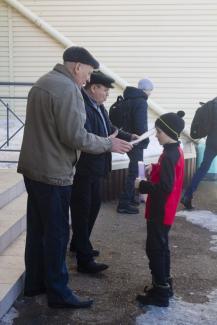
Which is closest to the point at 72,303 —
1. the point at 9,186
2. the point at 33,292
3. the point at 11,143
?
the point at 33,292

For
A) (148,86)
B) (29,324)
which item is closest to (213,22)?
(148,86)

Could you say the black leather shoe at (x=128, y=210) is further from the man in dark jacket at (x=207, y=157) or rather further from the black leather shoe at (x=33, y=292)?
the black leather shoe at (x=33, y=292)

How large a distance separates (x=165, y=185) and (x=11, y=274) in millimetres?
1411

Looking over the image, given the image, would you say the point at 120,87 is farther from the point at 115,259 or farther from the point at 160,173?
the point at 160,173

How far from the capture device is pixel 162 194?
11.6ft

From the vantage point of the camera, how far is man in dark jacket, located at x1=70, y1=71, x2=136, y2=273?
13.3 ft

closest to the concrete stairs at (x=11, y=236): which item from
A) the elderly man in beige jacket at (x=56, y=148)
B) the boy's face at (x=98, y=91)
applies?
the elderly man in beige jacket at (x=56, y=148)

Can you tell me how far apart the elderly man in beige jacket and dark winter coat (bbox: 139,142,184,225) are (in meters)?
0.32

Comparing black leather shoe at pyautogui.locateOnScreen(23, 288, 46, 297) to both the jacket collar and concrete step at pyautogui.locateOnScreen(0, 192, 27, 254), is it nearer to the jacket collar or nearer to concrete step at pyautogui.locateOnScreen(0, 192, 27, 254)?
concrete step at pyautogui.locateOnScreen(0, 192, 27, 254)

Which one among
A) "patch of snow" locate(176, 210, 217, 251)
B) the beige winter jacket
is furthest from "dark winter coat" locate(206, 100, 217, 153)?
the beige winter jacket

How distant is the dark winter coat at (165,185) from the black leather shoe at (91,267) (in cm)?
92

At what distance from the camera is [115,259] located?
4.70 m

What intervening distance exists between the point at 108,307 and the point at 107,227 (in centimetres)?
215

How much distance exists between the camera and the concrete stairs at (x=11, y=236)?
3600 millimetres
